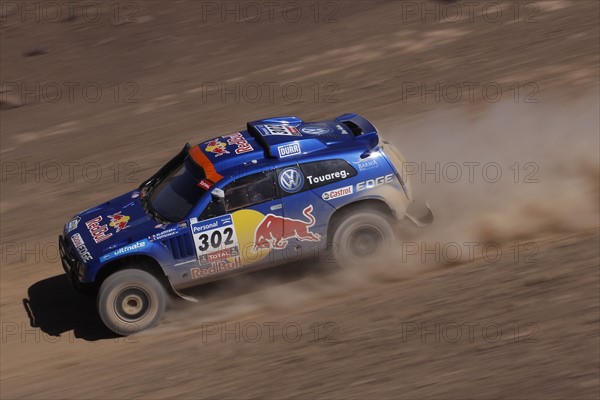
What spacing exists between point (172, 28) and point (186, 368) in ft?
41.4

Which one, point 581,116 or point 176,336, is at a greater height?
point 581,116

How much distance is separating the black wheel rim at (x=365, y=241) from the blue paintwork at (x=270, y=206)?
0.38 meters

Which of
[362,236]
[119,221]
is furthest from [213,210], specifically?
[362,236]

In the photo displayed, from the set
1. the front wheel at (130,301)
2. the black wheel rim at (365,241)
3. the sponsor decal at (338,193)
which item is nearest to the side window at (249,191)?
the sponsor decal at (338,193)

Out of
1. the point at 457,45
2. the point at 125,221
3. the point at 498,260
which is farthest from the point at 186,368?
the point at 457,45

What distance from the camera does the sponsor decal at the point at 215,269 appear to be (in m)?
9.47

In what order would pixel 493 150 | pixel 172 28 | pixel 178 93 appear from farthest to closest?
pixel 172 28 → pixel 178 93 → pixel 493 150

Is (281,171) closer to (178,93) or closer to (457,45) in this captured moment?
(178,93)

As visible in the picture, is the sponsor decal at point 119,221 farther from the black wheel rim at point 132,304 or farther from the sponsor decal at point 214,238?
the sponsor decal at point 214,238

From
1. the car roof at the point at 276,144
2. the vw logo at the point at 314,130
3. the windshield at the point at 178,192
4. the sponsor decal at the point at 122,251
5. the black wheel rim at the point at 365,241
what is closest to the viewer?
the sponsor decal at the point at 122,251

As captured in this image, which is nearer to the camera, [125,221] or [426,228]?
[125,221]

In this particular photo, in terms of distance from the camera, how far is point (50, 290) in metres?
11.0

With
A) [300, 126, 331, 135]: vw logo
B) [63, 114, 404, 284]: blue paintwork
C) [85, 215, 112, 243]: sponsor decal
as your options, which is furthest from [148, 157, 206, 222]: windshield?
[300, 126, 331, 135]: vw logo

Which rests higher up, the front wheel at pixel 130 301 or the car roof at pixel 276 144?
the car roof at pixel 276 144
